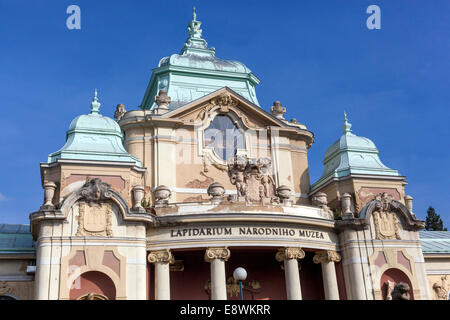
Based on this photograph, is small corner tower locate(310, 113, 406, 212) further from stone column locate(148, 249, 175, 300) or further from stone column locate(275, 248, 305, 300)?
stone column locate(148, 249, 175, 300)

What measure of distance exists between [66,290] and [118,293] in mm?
2205

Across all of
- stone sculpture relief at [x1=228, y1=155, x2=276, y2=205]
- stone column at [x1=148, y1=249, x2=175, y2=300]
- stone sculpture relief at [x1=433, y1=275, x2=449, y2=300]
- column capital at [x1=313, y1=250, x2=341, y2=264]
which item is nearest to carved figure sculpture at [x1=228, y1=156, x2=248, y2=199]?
stone sculpture relief at [x1=228, y1=155, x2=276, y2=205]

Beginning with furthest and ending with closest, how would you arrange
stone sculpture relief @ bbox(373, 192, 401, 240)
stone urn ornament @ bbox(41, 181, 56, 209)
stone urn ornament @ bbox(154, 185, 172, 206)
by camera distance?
stone sculpture relief @ bbox(373, 192, 401, 240) < stone urn ornament @ bbox(154, 185, 172, 206) < stone urn ornament @ bbox(41, 181, 56, 209)

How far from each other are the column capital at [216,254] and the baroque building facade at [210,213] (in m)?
0.06

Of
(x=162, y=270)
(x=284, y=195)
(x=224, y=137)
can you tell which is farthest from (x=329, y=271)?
(x=224, y=137)

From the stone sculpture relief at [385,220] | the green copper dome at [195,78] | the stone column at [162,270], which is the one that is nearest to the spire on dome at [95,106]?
the green copper dome at [195,78]

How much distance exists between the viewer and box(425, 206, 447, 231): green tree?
57.0 metres

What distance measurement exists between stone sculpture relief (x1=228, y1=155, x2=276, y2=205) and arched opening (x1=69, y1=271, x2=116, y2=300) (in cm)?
742

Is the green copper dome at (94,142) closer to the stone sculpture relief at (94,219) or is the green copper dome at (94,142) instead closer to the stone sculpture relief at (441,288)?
the stone sculpture relief at (94,219)

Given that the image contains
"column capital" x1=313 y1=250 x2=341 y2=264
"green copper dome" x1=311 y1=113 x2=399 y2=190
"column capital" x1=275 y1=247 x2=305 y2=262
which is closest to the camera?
"column capital" x1=275 y1=247 x2=305 y2=262

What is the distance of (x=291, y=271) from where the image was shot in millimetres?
24984

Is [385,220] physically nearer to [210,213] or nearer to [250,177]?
[250,177]
